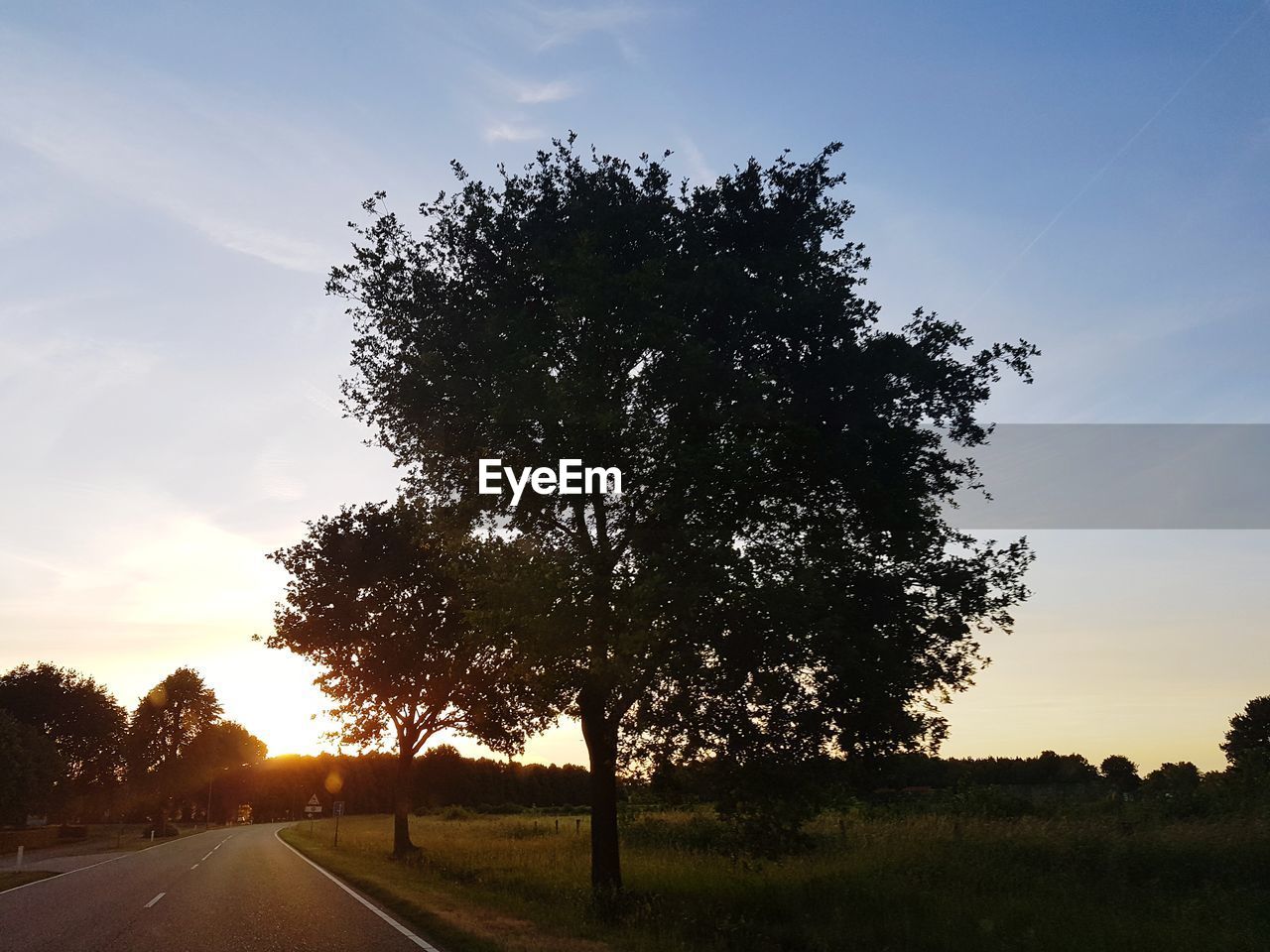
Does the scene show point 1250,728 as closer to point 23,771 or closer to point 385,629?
point 385,629

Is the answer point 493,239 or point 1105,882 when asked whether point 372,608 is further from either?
point 1105,882

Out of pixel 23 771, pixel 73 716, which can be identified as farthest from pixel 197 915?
pixel 73 716

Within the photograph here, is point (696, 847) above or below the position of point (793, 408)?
below

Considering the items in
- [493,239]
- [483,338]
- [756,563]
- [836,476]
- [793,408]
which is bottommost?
[756,563]

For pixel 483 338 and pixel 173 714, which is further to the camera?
pixel 173 714

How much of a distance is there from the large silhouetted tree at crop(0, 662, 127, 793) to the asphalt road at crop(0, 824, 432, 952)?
8684 cm

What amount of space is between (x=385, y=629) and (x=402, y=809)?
7554mm

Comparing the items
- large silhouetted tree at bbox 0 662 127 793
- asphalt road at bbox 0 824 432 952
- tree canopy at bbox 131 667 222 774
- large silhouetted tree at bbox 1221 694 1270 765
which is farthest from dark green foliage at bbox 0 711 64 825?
large silhouetted tree at bbox 1221 694 1270 765

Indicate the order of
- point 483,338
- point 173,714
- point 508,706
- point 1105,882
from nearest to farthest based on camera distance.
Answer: point 483,338, point 1105,882, point 508,706, point 173,714

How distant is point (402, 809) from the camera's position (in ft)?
119

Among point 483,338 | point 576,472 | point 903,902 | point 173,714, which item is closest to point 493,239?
point 483,338

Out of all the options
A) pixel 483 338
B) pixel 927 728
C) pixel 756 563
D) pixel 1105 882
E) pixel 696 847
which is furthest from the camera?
pixel 696 847

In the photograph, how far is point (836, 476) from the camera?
56.8ft

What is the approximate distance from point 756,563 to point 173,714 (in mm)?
127298
